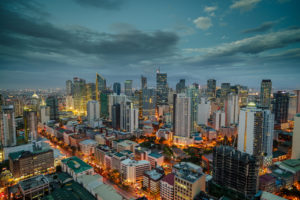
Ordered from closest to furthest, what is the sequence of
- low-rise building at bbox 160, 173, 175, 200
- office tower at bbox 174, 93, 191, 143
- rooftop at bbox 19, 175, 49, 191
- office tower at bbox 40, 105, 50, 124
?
low-rise building at bbox 160, 173, 175, 200
rooftop at bbox 19, 175, 49, 191
office tower at bbox 174, 93, 191, 143
office tower at bbox 40, 105, 50, 124

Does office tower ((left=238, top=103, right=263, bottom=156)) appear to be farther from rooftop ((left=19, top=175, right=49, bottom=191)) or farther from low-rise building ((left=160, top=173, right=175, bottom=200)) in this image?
rooftop ((left=19, top=175, right=49, bottom=191))

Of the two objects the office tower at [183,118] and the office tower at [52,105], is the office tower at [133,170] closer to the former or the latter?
the office tower at [183,118]

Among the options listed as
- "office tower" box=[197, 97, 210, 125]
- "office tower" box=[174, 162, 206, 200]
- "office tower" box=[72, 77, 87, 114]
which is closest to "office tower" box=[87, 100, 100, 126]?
"office tower" box=[72, 77, 87, 114]

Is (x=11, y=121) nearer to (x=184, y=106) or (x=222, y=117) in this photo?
(x=184, y=106)

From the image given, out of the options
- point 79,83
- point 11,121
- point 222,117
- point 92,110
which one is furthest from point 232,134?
point 79,83

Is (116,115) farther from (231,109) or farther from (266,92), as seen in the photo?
(266,92)

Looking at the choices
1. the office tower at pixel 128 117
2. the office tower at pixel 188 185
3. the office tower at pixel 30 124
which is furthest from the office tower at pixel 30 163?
the office tower at pixel 188 185
